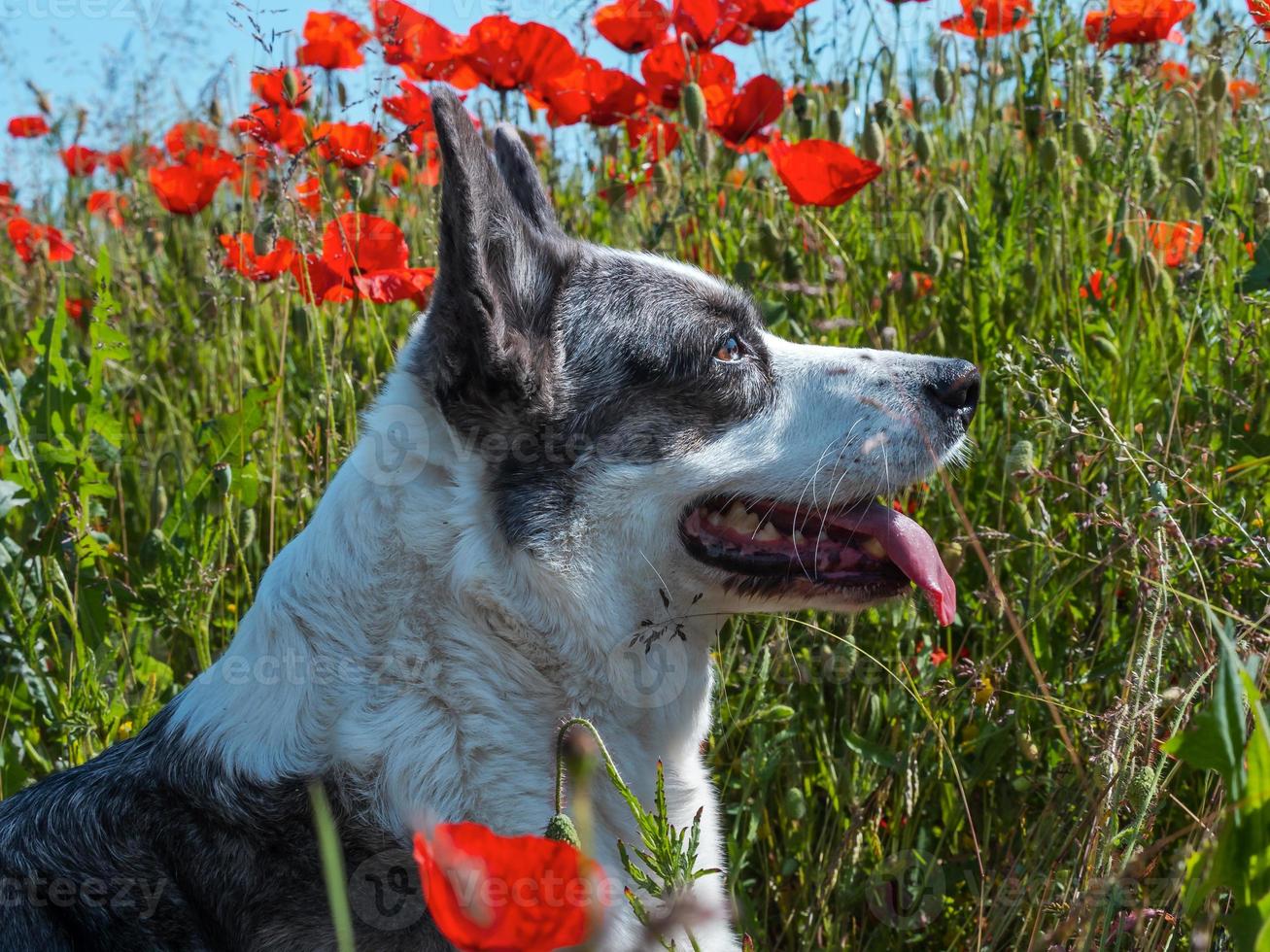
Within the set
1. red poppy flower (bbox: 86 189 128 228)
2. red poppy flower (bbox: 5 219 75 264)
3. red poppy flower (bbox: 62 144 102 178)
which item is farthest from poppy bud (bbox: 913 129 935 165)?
red poppy flower (bbox: 62 144 102 178)

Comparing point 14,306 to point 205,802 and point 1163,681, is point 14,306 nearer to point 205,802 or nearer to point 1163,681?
point 205,802

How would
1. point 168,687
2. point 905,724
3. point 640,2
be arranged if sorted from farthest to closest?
point 640,2, point 168,687, point 905,724

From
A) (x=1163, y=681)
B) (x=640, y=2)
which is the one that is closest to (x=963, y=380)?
(x=1163, y=681)

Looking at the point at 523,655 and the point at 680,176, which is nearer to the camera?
the point at 523,655

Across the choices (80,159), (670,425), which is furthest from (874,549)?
(80,159)

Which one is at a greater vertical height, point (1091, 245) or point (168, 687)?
point (1091, 245)

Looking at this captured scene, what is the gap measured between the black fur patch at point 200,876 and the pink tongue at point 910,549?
3.63 ft

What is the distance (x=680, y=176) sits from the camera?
418cm

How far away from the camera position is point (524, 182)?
3.04m

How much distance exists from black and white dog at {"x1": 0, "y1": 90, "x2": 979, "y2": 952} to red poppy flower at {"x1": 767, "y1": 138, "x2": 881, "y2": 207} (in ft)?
1.49

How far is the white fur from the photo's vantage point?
2.16 metres

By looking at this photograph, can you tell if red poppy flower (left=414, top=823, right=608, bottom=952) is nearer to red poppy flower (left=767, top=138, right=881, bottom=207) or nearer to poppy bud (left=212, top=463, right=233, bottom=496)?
poppy bud (left=212, top=463, right=233, bottom=496)

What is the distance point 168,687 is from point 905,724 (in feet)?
6.24

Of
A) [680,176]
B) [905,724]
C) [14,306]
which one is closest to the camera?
[905,724]
